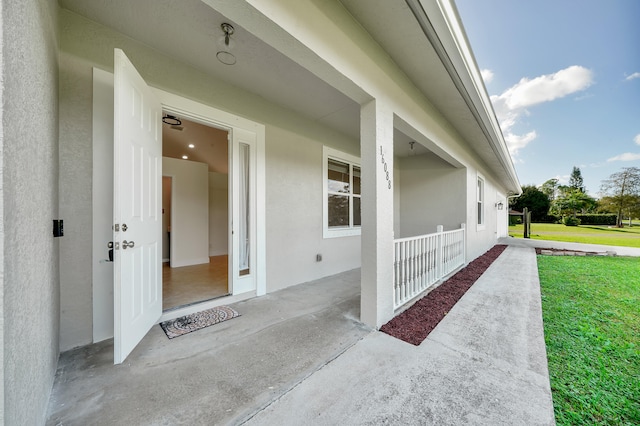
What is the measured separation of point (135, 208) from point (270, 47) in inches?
81.7

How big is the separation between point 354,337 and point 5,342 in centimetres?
224

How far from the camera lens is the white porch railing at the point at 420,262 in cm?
305

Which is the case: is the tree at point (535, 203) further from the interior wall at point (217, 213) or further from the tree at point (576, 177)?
the interior wall at point (217, 213)

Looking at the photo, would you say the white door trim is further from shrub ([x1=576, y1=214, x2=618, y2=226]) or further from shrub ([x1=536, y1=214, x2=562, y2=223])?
shrub ([x1=536, y1=214, x2=562, y2=223])

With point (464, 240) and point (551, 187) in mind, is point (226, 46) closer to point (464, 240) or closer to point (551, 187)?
point (464, 240)

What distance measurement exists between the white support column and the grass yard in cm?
142

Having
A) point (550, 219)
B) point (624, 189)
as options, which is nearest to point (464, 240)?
point (624, 189)

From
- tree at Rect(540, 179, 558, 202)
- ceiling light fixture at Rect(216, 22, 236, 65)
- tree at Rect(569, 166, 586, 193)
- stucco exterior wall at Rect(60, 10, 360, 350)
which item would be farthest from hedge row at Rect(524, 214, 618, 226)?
ceiling light fixture at Rect(216, 22, 236, 65)

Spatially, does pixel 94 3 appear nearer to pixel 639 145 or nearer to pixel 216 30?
pixel 216 30

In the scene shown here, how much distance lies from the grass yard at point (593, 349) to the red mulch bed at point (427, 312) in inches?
37.8

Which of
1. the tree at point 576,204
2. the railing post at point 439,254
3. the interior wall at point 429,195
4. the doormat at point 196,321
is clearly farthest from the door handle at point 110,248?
the tree at point 576,204

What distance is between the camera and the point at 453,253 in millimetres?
5020

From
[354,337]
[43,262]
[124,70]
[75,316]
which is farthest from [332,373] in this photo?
[124,70]

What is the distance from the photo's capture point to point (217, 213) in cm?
688
